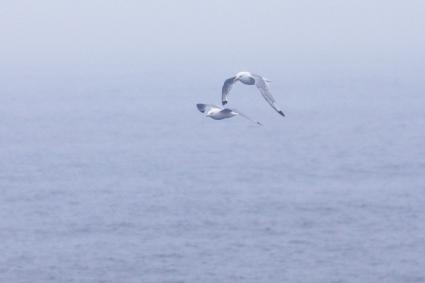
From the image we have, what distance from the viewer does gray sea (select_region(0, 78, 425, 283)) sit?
58312 mm

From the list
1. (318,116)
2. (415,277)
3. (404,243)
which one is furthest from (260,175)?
(318,116)

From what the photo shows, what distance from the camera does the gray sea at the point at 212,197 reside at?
58.3 meters

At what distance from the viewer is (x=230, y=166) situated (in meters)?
92.4

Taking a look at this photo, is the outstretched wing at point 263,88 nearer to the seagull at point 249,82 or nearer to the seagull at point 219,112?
the seagull at point 249,82

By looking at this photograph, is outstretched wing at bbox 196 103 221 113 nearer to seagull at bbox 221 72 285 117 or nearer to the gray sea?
seagull at bbox 221 72 285 117

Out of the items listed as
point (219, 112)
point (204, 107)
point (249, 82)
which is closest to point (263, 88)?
point (249, 82)

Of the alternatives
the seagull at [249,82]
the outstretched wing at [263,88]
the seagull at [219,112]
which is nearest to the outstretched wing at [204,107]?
the seagull at [219,112]

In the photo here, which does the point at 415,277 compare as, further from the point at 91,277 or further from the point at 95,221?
the point at 95,221

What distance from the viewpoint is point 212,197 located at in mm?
76250

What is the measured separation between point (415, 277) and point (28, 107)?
9922 cm

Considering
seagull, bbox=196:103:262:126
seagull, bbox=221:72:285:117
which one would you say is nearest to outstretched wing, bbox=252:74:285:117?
seagull, bbox=221:72:285:117

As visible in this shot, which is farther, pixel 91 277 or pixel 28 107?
pixel 28 107

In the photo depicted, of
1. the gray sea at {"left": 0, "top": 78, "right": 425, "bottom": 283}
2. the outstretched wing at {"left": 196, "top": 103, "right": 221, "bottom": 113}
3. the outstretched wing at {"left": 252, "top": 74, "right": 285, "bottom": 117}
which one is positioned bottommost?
the gray sea at {"left": 0, "top": 78, "right": 425, "bottom": 283}

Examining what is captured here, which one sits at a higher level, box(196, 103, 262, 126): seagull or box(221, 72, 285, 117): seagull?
box(221, 72, 285, 117): seagull
